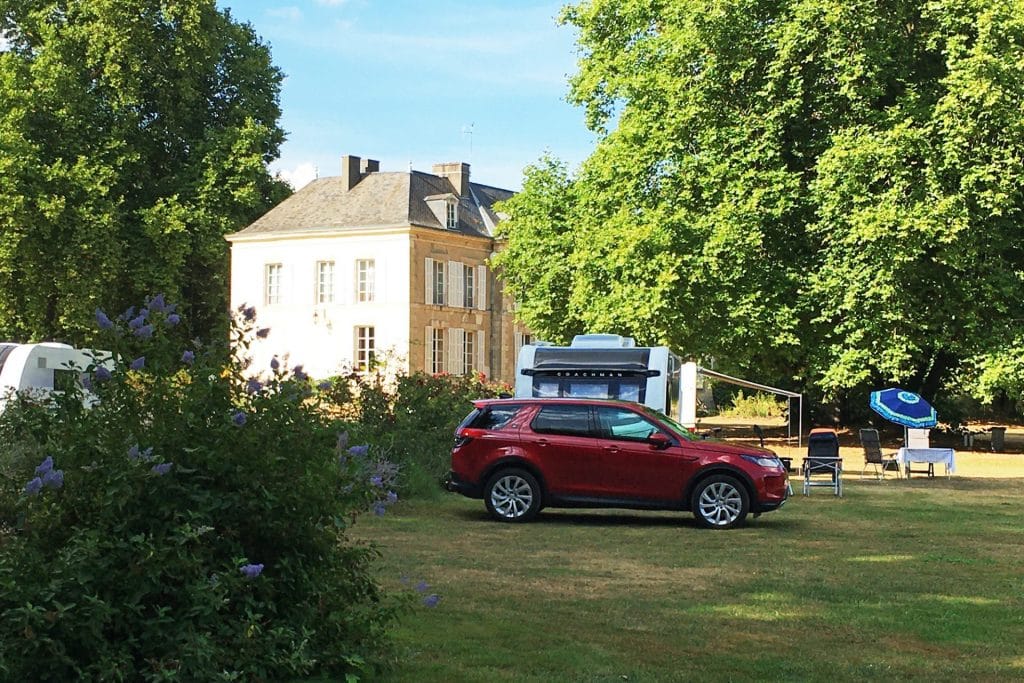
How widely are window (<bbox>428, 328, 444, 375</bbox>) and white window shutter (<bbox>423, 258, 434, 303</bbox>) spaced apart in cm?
135

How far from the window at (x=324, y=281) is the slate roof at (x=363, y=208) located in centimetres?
152

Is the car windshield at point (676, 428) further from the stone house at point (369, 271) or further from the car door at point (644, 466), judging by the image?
the stone house at point (369, 271)

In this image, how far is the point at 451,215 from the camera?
60.3 metres

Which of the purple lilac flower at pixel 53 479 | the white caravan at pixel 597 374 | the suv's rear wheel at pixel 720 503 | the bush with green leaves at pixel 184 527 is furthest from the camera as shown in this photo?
the white caravan at pixel 597 374

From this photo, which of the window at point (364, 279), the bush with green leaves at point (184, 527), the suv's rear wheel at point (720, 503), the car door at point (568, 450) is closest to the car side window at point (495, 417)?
the car door at point (568, 450)

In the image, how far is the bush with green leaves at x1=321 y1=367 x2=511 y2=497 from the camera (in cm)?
Result: 2116

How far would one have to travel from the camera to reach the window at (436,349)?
58.9 metres

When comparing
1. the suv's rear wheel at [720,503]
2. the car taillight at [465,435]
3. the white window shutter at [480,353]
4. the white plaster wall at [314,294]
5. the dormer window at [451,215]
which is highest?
the dormer window at [451,215]

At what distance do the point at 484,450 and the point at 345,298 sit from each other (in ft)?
135

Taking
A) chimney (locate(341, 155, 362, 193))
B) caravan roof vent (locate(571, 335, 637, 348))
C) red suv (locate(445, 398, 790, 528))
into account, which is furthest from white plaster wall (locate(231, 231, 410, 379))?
red suv (locate(445, 398, 790, 528))

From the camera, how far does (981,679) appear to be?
27.2ft

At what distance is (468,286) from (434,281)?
96.9 inches

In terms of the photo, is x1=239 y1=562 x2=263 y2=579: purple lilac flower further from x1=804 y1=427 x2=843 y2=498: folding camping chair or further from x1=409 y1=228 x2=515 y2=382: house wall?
x1=409 y1=228 x2=515 y2=382: house wall

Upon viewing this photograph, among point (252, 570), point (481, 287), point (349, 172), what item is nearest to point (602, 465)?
point (252, 570)
